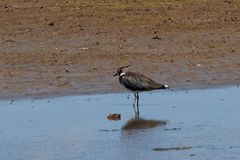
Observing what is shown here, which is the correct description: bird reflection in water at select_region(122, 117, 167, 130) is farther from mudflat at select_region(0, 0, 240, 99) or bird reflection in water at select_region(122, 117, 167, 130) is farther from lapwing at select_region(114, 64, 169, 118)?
mudflat at select_region(0, 0, 240, 99)

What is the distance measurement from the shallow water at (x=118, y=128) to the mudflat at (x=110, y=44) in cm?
106

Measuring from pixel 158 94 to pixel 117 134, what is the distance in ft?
8.94

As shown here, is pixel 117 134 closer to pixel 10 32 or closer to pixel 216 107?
pixel 216 107

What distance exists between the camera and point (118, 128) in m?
11.2

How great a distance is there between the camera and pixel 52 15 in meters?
19.2

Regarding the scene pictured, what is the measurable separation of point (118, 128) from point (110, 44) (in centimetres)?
599

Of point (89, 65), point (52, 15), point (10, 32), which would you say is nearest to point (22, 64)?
point (89, 65)

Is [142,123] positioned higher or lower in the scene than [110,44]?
lower

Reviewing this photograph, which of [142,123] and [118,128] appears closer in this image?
[118,128]

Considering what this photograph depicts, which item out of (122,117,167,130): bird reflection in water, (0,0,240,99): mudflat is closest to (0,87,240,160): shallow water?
(122,117,167,130): bird reflection in water

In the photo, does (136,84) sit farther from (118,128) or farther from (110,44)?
(110,44)

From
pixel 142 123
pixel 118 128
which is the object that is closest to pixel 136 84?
pixel 142 123

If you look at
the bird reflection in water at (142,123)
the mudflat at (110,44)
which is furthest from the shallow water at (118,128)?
the mudflat at (110,44)

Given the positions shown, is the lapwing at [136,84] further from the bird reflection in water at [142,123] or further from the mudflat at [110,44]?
the bird reflection in water at [142,123]
